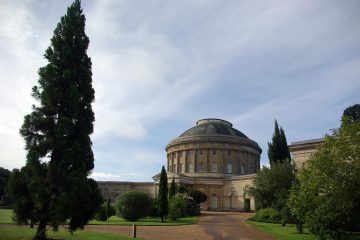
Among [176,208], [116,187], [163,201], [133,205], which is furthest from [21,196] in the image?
[116,187]

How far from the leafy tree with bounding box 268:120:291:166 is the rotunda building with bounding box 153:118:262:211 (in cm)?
1421

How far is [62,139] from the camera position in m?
15.7

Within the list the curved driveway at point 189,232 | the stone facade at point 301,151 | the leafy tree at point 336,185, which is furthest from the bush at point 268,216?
the leafy tree at point 336,185

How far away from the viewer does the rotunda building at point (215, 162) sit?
2416 inches

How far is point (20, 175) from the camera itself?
15.3m

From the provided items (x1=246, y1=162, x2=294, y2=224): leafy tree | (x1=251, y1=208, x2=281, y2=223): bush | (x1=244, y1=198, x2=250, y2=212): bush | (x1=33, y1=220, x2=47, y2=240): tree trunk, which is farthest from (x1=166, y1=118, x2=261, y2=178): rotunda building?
(x1=33, y1=220, x2=47, y2=240): tree trunk

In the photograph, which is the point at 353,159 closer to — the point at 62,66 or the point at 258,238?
the point at 258,238

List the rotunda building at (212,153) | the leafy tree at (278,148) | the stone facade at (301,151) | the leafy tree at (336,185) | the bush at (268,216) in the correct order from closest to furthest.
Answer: the leafy tree at (336,185), the bush at (268,216), the stone facade at (301,151), the leafy tree at (278,148), the rotunda building at (212,153)

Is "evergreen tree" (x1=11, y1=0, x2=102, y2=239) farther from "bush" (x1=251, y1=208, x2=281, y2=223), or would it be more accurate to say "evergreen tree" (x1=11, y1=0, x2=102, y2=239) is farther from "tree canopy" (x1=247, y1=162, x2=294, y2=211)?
"bush" (x1=251, y1=208, x2=281, y2=223)

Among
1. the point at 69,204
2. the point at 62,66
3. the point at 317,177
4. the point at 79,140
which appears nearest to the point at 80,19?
the point at 62,66

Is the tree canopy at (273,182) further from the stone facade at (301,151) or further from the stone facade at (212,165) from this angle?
the stone facade at (212,165)

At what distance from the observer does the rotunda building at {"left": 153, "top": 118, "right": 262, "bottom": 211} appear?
61375 mm

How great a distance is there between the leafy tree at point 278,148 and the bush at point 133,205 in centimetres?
1789

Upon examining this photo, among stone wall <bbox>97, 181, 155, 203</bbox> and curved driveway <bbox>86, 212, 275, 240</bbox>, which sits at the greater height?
stone wall <bbox>97, 181, 155, 203</bbox>
